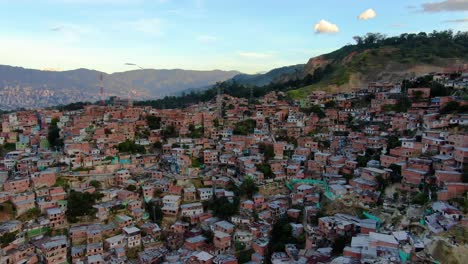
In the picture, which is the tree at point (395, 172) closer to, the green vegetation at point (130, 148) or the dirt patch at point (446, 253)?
the dirt patch at point (446, 253)

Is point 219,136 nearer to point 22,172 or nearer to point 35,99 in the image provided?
point 22,172

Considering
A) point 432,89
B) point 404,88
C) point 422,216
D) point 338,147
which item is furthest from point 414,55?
point 422,216

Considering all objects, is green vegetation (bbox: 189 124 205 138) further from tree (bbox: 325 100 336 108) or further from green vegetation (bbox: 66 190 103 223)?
tree (bbox: 325 100 336 108)

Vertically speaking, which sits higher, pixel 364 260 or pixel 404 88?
pixel 404 88

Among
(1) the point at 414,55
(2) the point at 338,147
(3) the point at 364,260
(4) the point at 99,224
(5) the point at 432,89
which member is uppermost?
(1) the point at 414,55

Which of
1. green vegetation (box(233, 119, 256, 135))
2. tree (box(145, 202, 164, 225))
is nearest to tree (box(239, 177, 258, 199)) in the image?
tree (box(145, 202, 164, 225))

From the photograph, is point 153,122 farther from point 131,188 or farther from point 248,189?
point 248,189

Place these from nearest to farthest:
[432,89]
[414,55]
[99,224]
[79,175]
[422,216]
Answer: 1. [422,216]
2. [99,224]
3. [79,175]
4. [432,89]
5. [414,55]
